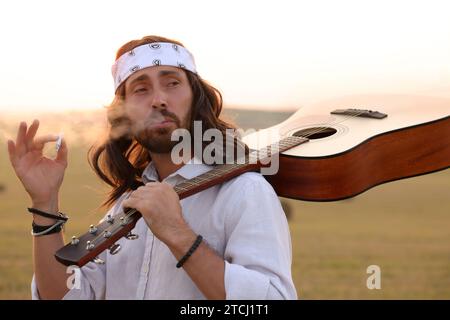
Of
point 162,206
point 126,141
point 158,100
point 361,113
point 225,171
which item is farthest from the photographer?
point 361,113

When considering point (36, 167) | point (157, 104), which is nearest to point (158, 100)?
point (157, 104)

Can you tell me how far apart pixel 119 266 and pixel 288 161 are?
2.57 feet

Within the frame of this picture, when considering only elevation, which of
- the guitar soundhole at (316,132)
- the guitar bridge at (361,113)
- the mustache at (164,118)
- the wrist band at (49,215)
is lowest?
the wrist band at (49,215)

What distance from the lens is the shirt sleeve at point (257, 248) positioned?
228 cm

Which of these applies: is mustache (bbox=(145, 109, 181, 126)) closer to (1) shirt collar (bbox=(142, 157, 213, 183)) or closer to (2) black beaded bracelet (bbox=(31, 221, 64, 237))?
(1) shirt collar (bbox=(142, 157, 213, 183))

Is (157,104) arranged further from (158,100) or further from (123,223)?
(123,223)

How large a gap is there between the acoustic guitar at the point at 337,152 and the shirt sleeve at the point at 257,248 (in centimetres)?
18

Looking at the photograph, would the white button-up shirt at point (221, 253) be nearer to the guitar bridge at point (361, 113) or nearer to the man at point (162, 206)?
the man at point (162, 206)

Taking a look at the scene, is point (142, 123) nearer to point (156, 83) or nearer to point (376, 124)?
point (156, 83)

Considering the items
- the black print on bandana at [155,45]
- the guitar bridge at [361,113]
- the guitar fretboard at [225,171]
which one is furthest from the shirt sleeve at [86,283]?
the guitar bridge at [361,113]

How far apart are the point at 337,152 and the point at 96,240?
1.06 meters

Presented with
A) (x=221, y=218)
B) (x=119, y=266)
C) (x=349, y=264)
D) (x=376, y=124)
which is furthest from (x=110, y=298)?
(x=349, y=264)

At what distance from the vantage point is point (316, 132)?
11.0 feet

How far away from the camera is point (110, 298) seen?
286 centimetres
